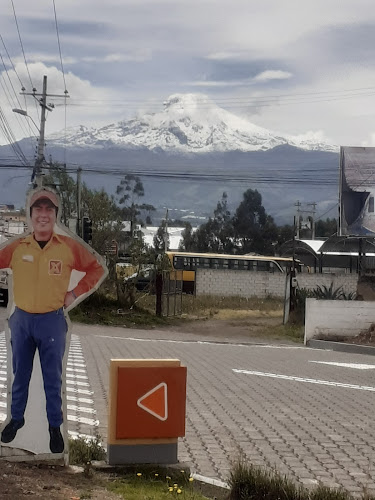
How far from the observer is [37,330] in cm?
693

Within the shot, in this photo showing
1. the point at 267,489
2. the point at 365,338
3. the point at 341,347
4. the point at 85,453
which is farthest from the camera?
the point at 365,338

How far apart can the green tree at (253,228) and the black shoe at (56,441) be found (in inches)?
3840

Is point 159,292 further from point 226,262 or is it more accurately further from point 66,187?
point 226,262

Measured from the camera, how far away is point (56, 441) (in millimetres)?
6930

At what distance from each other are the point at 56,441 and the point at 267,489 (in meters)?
1.64

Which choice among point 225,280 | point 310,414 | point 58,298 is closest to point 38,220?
point 58,298

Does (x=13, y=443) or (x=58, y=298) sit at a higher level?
(x=58, y=298)

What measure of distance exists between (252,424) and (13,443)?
4.29 metres

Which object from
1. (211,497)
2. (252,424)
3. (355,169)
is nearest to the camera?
(211,497)

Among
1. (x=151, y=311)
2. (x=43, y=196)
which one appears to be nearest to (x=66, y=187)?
(x=151, y=311)

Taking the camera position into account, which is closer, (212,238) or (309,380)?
(309,380)

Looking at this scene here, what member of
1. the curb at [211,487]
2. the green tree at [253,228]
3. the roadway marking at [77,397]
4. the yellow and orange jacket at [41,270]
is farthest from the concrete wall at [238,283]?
the green tree at [253,228]

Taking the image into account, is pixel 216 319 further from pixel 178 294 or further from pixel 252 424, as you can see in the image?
pixel 252 424

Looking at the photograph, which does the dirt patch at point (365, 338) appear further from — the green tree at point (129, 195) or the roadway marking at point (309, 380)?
the green tree at point (129, 195)
